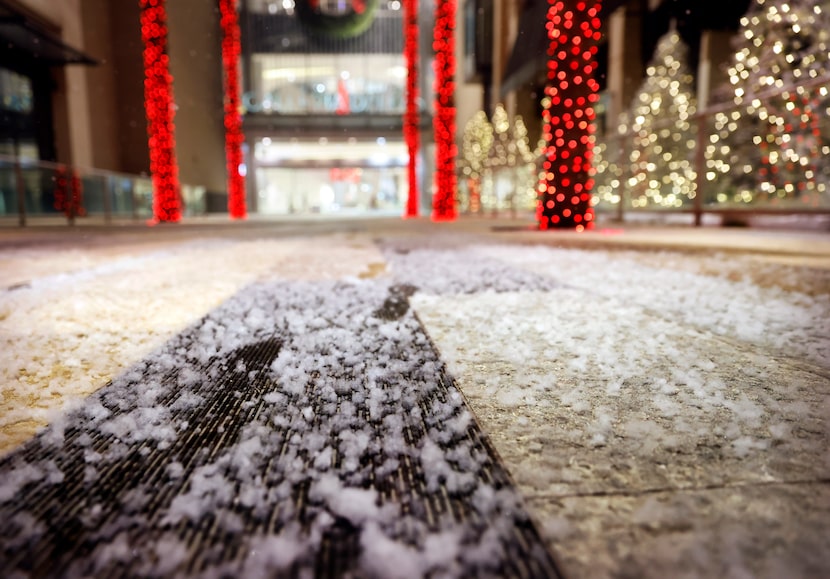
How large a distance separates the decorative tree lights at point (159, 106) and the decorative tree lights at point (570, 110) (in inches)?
223

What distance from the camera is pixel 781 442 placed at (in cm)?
68

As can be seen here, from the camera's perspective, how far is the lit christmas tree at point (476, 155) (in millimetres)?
13617

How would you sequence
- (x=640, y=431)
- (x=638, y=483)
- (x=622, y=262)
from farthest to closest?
(x=622, y=262)
(x=640, y=431)
(x=638, y=483)

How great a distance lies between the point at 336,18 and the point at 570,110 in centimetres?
1630

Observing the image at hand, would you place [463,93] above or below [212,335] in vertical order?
above

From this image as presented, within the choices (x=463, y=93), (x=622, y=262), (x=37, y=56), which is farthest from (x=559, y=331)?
(x=463, y=93)

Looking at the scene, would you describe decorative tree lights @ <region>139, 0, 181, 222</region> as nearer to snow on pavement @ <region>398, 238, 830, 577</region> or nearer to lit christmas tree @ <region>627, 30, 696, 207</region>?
lit christmas tree @ <region>627, 30, 696, 207</region>

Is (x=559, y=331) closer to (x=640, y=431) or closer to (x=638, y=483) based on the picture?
(x=640, y=431)

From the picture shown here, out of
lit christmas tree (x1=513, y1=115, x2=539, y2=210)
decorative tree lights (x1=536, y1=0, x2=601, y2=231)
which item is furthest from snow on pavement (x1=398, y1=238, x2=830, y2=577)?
lit christmas tree (x1=513, y1=115, x2=539, y2=210)

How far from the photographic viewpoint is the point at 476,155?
14.1 meters

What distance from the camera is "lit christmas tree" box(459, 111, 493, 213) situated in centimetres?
1362

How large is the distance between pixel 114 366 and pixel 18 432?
1.04 ft

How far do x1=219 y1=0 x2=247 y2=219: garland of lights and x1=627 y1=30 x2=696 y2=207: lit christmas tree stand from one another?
7.85 metres

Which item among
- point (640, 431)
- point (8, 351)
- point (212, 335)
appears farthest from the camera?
point (212, 335)
